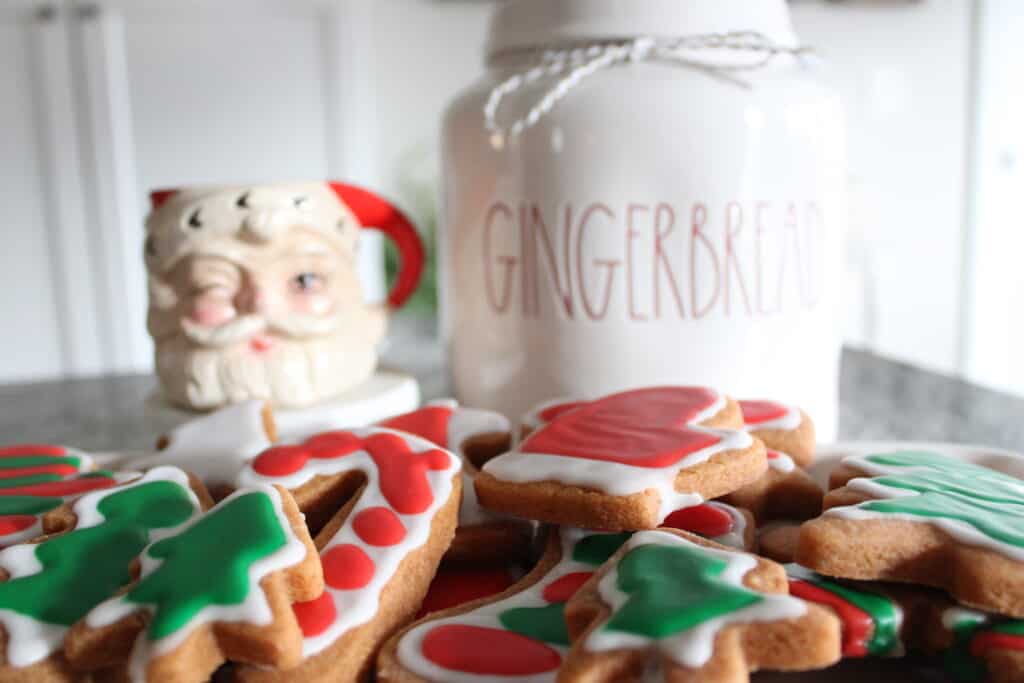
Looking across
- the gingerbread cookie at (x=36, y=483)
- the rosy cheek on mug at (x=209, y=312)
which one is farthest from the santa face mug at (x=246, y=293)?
the gingerbread cookie at (x=36, y=483)

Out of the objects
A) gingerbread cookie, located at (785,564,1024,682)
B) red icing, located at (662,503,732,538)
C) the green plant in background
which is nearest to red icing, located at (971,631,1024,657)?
gingerbread cookie, located at (785,564,1024,682)

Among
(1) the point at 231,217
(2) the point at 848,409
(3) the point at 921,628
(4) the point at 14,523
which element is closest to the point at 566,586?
(3) the point at 921,628

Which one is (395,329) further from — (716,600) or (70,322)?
(716,600)

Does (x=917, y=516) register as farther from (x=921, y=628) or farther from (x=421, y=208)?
(x=421, y=208)

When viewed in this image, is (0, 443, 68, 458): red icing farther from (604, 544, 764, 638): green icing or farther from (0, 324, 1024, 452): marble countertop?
(604, 544, 764, 638): green icing

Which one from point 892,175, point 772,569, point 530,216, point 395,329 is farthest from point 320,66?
point 772,569

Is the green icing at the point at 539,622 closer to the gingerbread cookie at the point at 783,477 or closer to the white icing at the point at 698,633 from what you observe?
the white icing at the point at 698,633

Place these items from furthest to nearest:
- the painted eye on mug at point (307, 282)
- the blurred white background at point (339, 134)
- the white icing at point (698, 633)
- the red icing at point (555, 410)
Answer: the blurred white background at point (339, 134), the painted eye on mug at point (307, 282), the red icing at point (555, 410), the white icing at point (698, 633)
